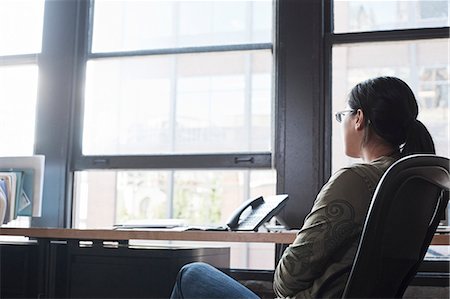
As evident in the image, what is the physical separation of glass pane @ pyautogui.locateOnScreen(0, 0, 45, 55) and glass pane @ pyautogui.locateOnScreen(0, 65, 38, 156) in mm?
99

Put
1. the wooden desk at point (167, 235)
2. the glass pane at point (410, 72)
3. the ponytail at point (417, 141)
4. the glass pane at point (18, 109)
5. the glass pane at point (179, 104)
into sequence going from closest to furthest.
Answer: the ponytail at point (417, 141) < the wooden desk at point (167, 235) < the glass pane at point (410, 72) < the glass pane at point (179, 104) < the glass pane at point (18, 109)

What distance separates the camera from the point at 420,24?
2697 millimetres

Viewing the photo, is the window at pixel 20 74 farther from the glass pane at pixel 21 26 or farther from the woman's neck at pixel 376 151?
the woman's neck at pixel 376 151

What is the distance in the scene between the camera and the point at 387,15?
275 centimetres

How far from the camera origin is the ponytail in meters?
1.55

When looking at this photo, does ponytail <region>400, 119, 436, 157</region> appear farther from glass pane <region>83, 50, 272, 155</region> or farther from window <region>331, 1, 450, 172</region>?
glass pane <region>83, 50, 272, 155</region>

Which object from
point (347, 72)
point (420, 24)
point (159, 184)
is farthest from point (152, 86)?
point (420, 24)

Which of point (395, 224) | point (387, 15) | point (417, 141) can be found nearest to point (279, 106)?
point (387, 15)

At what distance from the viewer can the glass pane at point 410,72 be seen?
2.64 metres

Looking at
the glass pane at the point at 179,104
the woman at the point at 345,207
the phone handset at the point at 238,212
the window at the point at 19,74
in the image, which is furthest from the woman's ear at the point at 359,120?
the window at the point at 19,74

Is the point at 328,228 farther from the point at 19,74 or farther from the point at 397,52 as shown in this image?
the point at 19,74

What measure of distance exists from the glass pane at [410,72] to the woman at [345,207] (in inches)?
42.4

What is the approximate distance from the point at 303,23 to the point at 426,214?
63.0 inches

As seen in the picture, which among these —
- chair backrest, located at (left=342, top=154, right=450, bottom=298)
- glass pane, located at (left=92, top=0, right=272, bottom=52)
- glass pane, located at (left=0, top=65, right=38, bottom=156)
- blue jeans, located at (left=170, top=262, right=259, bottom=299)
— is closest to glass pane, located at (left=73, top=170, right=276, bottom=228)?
glass pane, located at (left=0, top=65, right=38, bottom=156)
